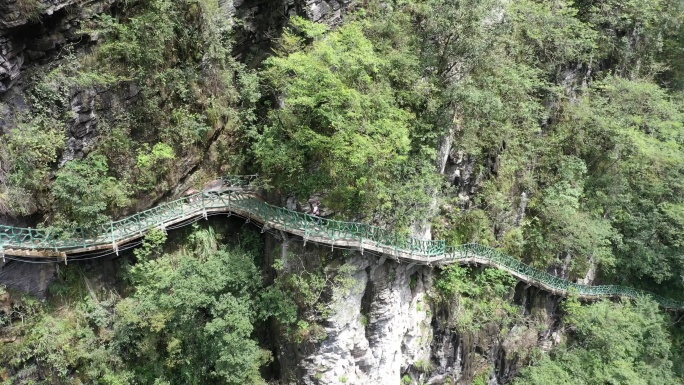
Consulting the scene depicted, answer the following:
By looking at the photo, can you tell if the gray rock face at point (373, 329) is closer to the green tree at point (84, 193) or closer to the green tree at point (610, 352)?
the green tree at point (610, 352)

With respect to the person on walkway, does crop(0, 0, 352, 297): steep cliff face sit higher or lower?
higher

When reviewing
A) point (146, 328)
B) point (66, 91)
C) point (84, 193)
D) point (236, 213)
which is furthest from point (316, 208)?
point (66, 91)

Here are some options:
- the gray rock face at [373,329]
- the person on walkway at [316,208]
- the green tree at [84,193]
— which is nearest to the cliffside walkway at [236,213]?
the person on walkway at [316,208]

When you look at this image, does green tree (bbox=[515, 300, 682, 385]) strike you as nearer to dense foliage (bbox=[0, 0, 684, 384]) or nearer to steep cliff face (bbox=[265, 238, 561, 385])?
dense foliage (bbox=[0, 0, 684, 384])

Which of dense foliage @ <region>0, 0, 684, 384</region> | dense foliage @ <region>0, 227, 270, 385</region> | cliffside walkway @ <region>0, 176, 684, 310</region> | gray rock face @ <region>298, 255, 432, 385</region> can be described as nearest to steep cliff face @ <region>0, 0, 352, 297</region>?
dense foliage @ <region>0, 0, 684, 384</region>

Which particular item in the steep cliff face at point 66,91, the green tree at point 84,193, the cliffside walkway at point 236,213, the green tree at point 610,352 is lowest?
the green tree at point 610,352

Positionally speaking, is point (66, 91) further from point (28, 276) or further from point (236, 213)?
point (236, 213)

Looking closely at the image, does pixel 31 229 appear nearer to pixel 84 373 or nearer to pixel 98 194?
pixel 98 194
